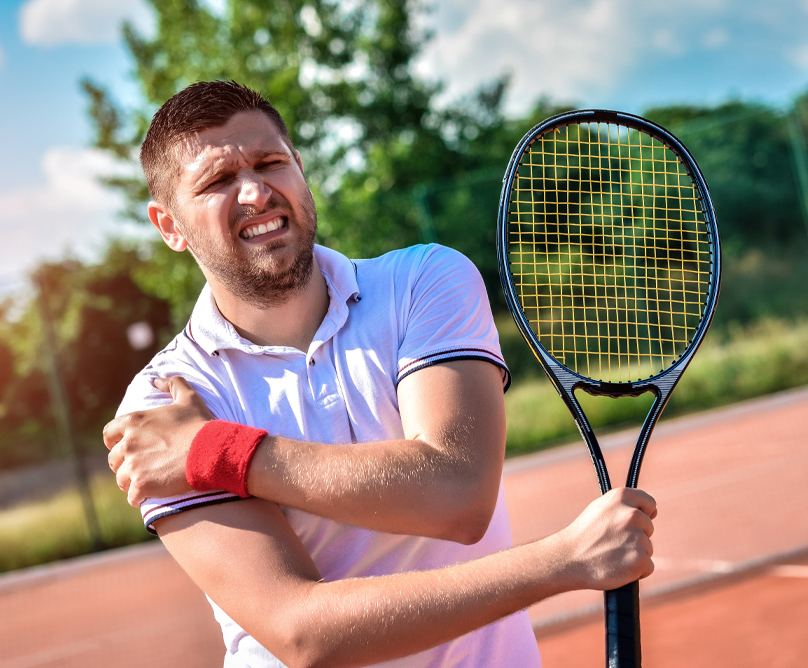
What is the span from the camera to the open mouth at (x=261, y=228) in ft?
5.19

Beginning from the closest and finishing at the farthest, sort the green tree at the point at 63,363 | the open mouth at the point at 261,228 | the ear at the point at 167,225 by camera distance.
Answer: the open mouth at the point at 261,228 → the ear at the point at 167,225 → the green tree at the point at 63,363

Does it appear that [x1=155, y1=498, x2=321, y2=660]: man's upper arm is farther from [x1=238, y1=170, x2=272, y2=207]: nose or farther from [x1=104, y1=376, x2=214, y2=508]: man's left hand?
[x1=238, y1=170, x2=272, y2=207]: nose

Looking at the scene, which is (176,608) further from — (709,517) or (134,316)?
(134,316)

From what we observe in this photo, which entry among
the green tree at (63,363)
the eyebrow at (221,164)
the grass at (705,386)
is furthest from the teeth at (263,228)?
the grass at (705,386)

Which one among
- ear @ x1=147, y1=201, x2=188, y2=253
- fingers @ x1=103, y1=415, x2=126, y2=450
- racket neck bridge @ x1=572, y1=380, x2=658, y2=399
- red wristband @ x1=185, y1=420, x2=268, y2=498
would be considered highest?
ear @ x1=147, y1=201, x2=188, y2=253

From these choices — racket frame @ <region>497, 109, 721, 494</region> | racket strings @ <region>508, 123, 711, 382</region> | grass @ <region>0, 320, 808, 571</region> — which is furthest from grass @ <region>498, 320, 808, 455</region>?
racket frame @ <region>497, 109, 721, 494</region>

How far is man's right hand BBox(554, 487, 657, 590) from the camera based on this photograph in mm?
1170

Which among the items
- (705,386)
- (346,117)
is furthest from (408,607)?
(346,117)

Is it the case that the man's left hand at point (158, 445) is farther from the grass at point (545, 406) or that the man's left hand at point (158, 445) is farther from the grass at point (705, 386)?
the grass at point (705, 386)

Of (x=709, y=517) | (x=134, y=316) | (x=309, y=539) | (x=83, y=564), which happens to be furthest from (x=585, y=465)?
(x=309, y=539)

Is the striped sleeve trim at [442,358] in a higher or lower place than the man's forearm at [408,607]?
higher

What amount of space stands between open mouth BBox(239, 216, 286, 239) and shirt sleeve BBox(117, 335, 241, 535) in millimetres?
264

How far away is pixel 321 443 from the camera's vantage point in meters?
1.41

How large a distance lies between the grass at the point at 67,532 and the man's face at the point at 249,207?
7.79 m
